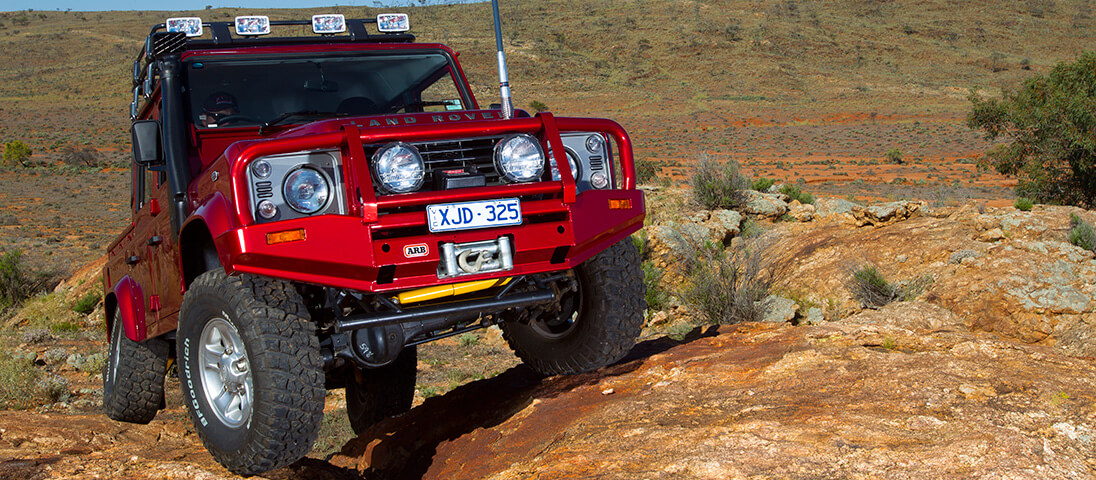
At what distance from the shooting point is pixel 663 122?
49.1m

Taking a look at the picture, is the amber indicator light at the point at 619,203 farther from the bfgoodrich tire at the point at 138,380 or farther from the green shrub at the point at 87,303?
the green shrub at the point at 87,303

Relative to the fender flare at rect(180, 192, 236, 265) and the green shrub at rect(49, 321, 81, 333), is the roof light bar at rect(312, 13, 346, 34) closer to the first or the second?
the fender flare at rect(180, 192, 236, 265)

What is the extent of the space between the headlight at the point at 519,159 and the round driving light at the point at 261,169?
41.5 inches

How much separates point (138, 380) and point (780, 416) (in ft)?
14.5

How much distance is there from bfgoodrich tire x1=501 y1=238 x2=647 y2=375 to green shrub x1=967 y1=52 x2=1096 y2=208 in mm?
13250

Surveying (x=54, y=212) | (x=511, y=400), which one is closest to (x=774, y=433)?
(x=511, y=400)

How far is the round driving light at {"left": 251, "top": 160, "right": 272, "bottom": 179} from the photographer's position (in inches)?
147

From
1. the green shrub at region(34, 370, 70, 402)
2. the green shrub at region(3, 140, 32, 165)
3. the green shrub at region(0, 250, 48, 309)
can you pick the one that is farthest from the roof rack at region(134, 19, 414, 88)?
the green shrub at region(3, 140, 32, 165)

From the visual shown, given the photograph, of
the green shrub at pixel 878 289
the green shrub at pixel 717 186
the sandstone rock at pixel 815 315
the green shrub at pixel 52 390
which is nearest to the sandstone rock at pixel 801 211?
the green shrub at pixel 717 186

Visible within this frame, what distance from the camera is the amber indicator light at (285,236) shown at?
11.9 feet

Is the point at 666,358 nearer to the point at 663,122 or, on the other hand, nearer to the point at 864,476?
the point at 864,476

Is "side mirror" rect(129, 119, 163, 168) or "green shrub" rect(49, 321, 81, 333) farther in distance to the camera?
"green shrub" rect(49, 321, 81, 333)

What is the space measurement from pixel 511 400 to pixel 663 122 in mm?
45196

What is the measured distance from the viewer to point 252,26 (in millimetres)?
5656
